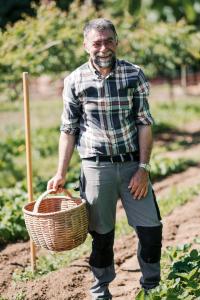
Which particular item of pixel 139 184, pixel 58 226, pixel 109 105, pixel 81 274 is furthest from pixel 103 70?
pixel 81 274

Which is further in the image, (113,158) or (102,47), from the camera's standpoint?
(113,158)

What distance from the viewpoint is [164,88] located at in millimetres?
24109

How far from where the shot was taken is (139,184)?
3473mm

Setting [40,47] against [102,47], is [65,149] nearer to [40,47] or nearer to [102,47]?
[102,47]

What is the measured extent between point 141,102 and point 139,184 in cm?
50

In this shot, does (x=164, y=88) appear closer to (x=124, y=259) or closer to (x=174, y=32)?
(x=174, y=32)

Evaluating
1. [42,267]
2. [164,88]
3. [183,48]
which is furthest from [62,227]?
[164,88]

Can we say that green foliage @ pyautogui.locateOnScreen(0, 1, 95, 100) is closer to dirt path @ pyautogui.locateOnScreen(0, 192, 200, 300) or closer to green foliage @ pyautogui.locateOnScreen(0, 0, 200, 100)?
green foliage @ pyautogui.locateOnScreen(0, 0, 200, 100)

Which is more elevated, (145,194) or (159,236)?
(145,194)

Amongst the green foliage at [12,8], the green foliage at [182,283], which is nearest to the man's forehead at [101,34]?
the green foliage at [182,283]

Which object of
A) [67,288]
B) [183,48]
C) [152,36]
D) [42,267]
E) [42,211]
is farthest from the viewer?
[183,48]

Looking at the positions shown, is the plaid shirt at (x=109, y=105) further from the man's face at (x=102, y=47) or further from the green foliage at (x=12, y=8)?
the green foliage at (x=12, y=8)

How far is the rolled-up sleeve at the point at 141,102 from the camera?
11.4 ft

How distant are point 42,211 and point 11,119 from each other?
38.5 ft
